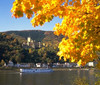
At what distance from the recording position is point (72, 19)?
713 centimetres

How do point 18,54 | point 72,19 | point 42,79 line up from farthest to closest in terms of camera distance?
1. point 18,54
2. point 42,79
3. point 72,19

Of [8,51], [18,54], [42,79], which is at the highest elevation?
[8,51]

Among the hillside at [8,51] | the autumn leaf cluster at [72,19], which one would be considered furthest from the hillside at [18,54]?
the autumn leaf cluster at [72,19]

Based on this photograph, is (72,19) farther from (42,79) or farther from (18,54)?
(18,54)

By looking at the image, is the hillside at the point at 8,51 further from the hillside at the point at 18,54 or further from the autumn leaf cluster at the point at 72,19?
the autumn leaf cluster at the point at 72,19

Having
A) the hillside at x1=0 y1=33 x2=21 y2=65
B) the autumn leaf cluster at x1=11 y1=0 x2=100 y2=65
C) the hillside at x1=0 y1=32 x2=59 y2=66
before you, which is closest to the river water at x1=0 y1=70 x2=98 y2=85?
the autumn leaf cluster at x1=11 y1=0 x2=100 y2=65

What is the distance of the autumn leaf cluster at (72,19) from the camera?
5.50 meters

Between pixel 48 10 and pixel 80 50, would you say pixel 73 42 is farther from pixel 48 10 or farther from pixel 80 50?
pixel 48 10

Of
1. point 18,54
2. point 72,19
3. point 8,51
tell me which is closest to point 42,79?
point 72,19

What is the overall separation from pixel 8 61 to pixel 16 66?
7.12m

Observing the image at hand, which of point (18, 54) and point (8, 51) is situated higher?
point (8, 51)

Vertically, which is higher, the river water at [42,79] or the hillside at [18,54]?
the hillside at [18,54]

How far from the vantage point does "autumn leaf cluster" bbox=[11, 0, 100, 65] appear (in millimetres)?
5496

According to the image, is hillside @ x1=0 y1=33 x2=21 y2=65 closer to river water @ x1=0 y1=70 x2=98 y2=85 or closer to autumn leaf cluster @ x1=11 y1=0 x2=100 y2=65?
river water @ x1=0 y1=70 x2=98 y2=85
